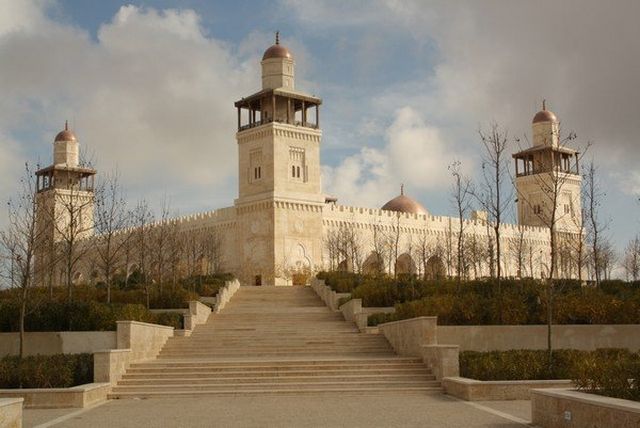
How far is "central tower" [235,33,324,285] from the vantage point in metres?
49.1

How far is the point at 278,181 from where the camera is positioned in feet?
164

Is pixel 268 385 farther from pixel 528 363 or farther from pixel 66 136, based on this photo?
pixel 66 136

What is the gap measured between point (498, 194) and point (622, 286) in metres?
5.13

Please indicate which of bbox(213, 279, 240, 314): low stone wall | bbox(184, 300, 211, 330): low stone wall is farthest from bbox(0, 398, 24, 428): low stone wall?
bbox(213, 279, 240, 314): low stone wall

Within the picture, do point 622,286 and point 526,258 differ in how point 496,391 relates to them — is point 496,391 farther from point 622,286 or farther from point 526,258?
point 526,258

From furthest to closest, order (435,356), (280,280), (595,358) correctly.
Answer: (280,280)
(435,356)
(595,358)

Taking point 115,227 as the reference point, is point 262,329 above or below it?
below

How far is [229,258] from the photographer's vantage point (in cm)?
5197

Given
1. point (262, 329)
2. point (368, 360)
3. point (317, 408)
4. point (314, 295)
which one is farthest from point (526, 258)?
point (317, 408)

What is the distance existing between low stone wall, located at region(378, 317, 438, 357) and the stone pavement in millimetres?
2209

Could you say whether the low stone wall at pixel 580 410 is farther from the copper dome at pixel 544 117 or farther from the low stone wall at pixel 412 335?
the copper dome at pixel 544 117

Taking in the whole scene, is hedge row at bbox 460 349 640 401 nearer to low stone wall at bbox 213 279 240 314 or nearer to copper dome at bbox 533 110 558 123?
low stone wall at bbox 213 279 240 314

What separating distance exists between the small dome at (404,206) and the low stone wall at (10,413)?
55.2 meters

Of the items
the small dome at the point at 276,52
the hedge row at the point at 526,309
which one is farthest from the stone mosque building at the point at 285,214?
the hedge row at the point at 526,309
